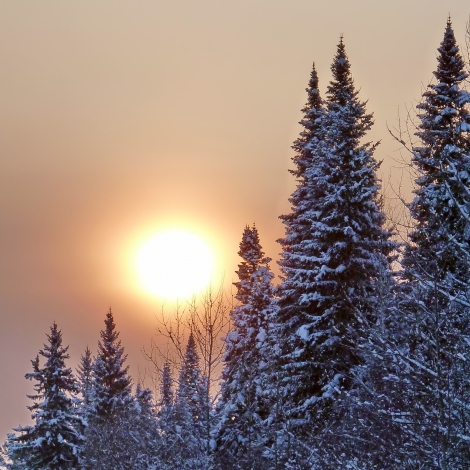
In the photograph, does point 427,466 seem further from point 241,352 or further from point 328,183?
point 241,352

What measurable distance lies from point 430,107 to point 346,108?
389 cm

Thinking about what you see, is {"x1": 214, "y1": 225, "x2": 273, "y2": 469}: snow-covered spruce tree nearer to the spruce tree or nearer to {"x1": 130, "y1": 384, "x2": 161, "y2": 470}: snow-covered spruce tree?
{"x1": 130, "y1": 384, "x2": 161, "y2": 470}: snow-covered spruce tree

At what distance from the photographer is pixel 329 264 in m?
20.2

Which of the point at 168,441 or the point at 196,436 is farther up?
the point at 168,441

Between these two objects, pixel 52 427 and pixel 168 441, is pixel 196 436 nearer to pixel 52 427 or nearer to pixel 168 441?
pixel 168 441

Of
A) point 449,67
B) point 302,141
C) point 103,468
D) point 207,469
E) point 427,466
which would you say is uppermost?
point 302,141

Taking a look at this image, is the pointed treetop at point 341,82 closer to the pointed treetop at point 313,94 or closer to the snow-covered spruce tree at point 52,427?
the pointed treetop at point 313,94

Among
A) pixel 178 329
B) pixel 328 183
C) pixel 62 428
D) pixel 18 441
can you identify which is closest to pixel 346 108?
pixel 328 183

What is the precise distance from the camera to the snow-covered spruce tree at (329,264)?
18880 mm

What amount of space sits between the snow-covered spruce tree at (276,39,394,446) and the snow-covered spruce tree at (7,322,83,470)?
1954 centimetres

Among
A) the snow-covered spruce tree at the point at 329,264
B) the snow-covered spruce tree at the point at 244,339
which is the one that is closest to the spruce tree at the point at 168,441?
the snow-covered spruce tree at the point at 329,264

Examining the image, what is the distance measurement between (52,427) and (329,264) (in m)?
23.2

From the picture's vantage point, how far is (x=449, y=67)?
18891 mm

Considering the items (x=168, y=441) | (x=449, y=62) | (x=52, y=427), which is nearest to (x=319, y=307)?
(x=168, y=441)
